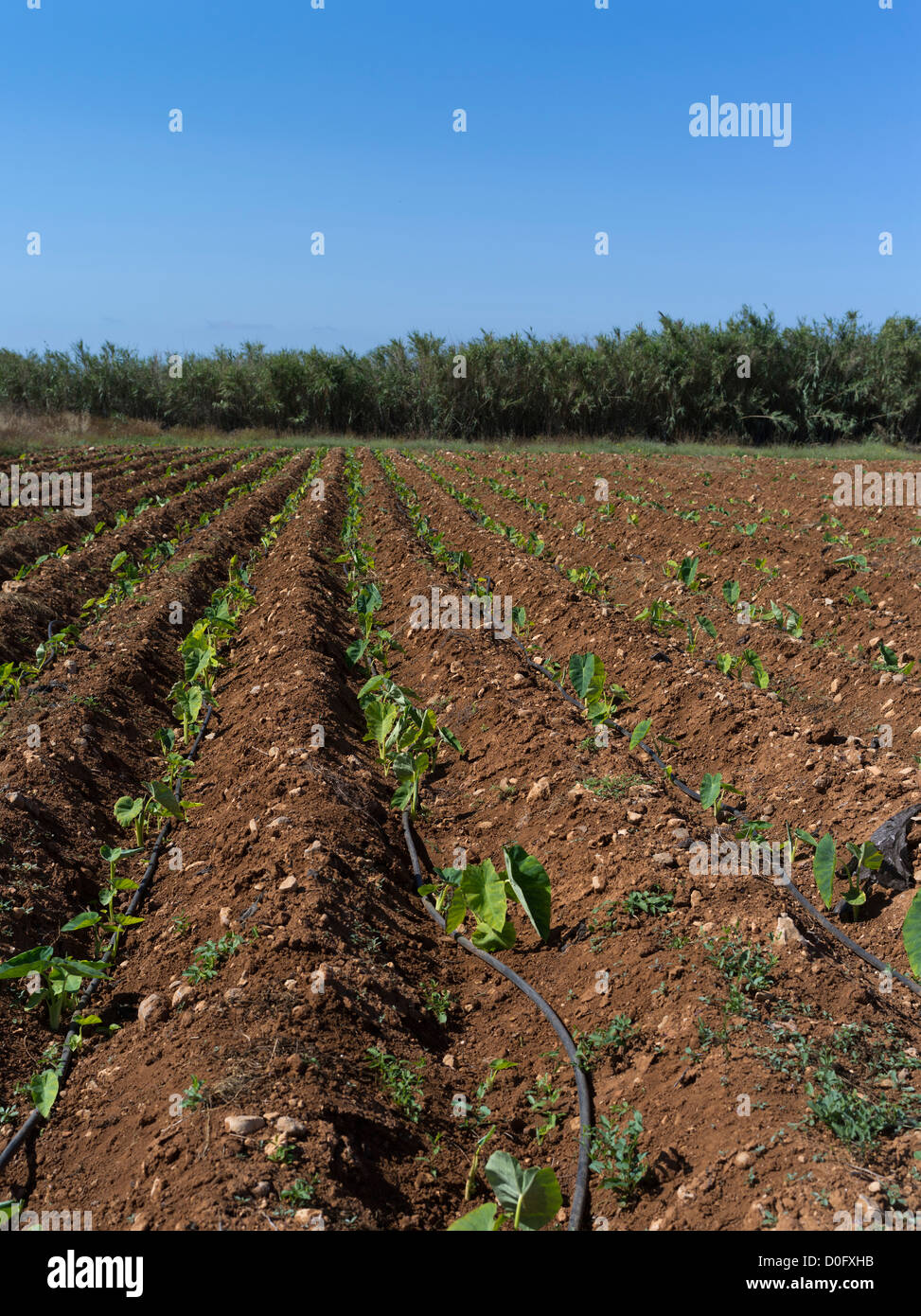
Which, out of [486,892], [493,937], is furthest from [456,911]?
[493,937]

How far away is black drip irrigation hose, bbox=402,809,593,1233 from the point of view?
95.4 inches

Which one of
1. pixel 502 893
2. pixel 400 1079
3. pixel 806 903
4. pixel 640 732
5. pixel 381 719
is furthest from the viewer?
pixel 381 719

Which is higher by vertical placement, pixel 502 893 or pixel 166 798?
pixel 166 798

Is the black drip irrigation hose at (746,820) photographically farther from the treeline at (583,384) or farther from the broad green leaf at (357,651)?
the treeline at (583,384)

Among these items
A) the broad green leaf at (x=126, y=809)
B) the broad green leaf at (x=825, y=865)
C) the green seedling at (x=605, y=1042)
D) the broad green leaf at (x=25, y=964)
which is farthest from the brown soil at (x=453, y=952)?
the broad green leaf at (x=25, y=964)

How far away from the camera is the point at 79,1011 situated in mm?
3234

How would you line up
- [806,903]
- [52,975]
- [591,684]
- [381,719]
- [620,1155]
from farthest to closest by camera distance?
[591,684]
[381,719]
[806,903]
[52,975]
[620,1155]

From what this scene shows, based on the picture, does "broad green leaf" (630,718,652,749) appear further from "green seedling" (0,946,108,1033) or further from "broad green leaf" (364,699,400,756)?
"green seedling" (0,946,108,1033)

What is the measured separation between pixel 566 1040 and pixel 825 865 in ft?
4.18

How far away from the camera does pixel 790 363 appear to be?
93.2ft

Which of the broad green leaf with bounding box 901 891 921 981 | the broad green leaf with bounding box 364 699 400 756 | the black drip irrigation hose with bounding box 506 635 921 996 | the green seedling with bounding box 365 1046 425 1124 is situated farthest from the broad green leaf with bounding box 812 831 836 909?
the broad green leaf with bounding box 364 699 400 756

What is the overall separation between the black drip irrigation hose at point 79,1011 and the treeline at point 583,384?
83.6ft

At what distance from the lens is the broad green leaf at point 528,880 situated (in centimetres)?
333

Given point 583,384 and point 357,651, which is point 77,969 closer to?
point 357,651
